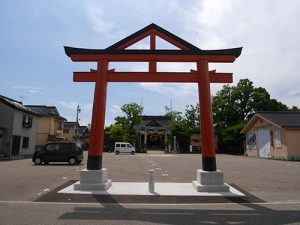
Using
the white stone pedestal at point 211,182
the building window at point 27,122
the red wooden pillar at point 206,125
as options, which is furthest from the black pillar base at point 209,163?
the building window at point 27,122

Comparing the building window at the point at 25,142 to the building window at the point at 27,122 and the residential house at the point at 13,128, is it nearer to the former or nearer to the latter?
the residential house at the point at 13,128

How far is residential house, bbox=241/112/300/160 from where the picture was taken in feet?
115

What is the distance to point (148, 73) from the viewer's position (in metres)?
12.4

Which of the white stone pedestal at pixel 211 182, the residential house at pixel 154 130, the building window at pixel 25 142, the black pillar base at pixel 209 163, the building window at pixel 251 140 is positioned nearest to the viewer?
the white stone pedestal at pixel 211 182

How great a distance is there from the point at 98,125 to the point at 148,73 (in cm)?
→ 264

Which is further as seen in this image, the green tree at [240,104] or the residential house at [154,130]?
the residential house at [154,130]

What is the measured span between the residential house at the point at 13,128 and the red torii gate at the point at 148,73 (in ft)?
85.1

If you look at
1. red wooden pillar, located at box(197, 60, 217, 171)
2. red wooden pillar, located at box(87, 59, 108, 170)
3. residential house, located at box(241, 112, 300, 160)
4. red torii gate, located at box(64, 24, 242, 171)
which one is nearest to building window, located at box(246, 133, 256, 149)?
residential house, located at box(241, 112, 300, 160)

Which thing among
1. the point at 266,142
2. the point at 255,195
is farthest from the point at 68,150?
the point at 266,142

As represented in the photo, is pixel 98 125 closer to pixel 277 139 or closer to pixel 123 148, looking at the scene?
Result: pixel 277 139

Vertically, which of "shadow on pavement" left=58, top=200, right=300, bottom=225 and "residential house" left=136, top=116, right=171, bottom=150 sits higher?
"residential house" left=136, top=116, right=171, bottom=150

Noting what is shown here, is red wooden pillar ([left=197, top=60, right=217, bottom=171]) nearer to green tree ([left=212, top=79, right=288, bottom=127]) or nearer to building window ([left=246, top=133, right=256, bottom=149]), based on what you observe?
building window ([left=246, top=133, right=256, bottom=149])

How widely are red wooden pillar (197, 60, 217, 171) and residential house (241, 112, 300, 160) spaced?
2611 cm

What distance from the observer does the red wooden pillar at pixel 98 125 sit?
39.0 ft
